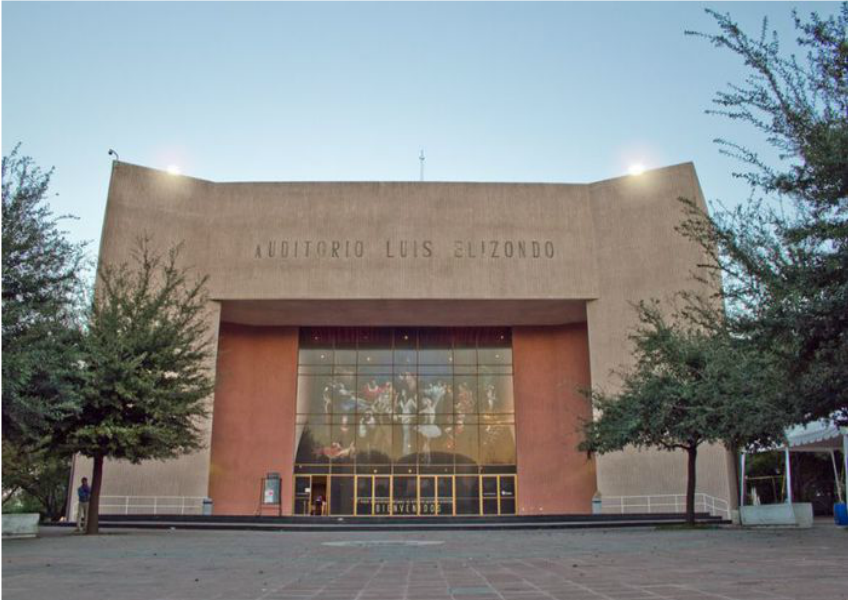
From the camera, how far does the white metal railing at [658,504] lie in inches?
1150

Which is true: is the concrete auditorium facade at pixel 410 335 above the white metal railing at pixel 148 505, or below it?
above

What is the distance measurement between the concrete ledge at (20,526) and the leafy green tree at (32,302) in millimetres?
3487

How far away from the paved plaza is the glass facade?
77.8 ft

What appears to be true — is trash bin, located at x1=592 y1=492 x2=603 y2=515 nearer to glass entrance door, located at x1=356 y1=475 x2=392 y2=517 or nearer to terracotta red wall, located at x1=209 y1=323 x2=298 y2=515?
glass entrance door, located at x1=356 y1=475 x2=392 y2=517

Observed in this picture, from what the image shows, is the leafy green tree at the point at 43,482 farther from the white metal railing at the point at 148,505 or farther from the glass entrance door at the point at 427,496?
the glass entrance door at the point at 427,496

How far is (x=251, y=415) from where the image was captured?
115ft

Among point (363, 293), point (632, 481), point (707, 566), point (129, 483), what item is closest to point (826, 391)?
point (707, 566)

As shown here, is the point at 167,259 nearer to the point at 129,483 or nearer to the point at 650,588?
the point at 129,483

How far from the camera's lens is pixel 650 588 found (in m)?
5.59

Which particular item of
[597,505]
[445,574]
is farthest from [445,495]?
[445,574]

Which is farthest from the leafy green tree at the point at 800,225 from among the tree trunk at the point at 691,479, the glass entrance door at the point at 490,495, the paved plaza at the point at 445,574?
the glass entrance door at the point at 490,495

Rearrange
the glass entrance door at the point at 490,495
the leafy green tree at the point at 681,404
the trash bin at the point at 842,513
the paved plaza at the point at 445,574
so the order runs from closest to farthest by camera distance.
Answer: the paved plaza at the point at 445,574 < the leafy green tree at the point at 681,404 < the trash bin at the point at 842,513 < the glass entrance door at the point at 490,495

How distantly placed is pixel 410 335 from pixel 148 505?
14.1 m

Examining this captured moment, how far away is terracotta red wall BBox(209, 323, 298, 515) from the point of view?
34062mm
